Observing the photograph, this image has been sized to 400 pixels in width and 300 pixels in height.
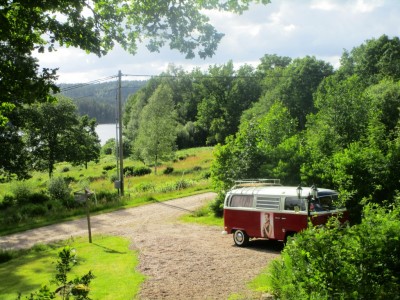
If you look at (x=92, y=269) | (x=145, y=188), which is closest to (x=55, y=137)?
(x=145, y=188)

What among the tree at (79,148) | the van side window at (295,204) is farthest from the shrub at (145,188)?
the van side window at (295,204)

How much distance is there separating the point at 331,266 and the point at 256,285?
5618 mm

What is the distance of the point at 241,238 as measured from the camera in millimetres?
17234

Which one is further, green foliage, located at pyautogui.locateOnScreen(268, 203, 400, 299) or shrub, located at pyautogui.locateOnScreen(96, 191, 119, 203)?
shrub, located at pyautogui.locateOnScreen(96, 191, 119, 203)

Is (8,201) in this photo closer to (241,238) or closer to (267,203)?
(241,238)

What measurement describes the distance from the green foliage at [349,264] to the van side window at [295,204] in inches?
292

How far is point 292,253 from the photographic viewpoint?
314 inches

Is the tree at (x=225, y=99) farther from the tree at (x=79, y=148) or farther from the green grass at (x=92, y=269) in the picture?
the green grass at (x=92, y=269)

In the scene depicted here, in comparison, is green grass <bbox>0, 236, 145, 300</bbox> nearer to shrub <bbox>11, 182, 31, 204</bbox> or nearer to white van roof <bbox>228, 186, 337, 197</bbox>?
white van roof <bbox>228, 186, 337, 197</bbox>

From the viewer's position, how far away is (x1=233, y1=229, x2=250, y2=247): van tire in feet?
56.4

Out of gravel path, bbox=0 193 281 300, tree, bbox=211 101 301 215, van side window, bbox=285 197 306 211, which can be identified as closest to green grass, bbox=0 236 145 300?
gravel path, bbox=0 193 281 300

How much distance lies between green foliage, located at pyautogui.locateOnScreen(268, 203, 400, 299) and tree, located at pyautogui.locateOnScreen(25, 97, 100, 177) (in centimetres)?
3851

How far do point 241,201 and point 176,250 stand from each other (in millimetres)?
3307

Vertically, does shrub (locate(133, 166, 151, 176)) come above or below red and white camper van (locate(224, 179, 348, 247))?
below
